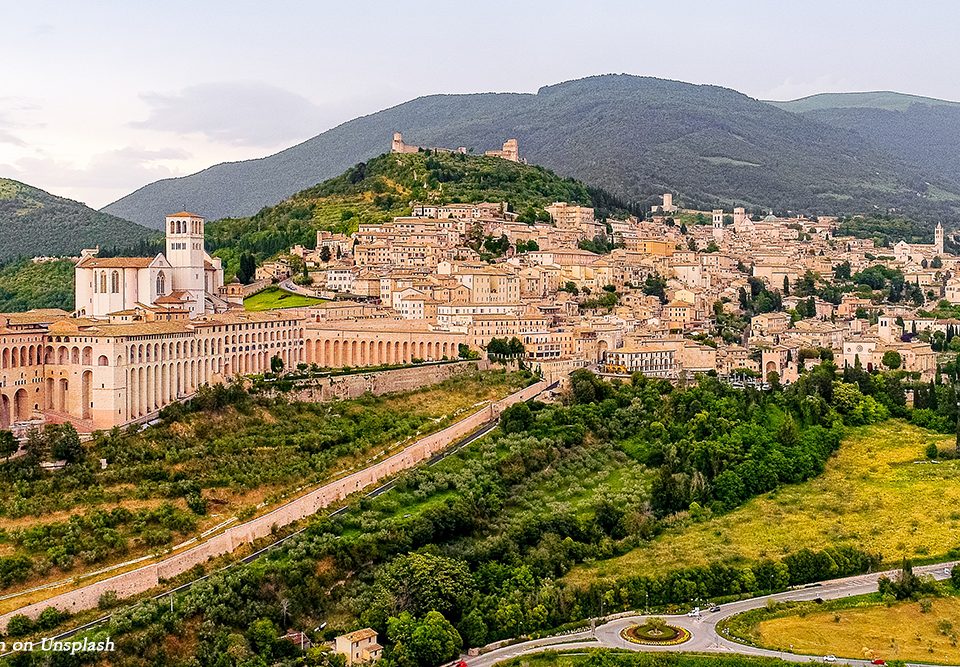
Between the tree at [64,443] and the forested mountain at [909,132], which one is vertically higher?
the forested mountain at [909,132]

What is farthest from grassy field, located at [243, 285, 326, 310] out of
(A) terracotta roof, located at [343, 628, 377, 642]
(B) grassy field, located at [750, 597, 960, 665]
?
(B) grassy field, located at [750, 597, 960, 665]

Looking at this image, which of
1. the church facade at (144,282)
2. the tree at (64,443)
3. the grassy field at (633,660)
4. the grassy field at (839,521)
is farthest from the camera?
the church facade at (144,282)

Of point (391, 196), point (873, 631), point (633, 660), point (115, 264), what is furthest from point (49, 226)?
point (873, 631)

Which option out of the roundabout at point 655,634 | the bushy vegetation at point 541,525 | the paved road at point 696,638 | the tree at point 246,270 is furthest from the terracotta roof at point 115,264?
the roundabout at point 655,634

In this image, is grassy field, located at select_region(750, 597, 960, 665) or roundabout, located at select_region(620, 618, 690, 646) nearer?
grassy field, located at select_region(750, 597, 960, 665)

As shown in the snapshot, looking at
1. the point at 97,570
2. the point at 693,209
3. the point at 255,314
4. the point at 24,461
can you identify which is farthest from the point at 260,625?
the point at 693,209

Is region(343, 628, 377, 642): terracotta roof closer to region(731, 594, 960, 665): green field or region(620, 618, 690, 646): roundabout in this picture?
region(620, 618, 690, 646): roundabout

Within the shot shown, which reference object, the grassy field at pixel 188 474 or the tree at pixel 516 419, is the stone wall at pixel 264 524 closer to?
the grassy field at pixel 188 474

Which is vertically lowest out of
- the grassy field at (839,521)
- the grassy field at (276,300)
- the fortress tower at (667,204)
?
the grassy field at (839,521)
